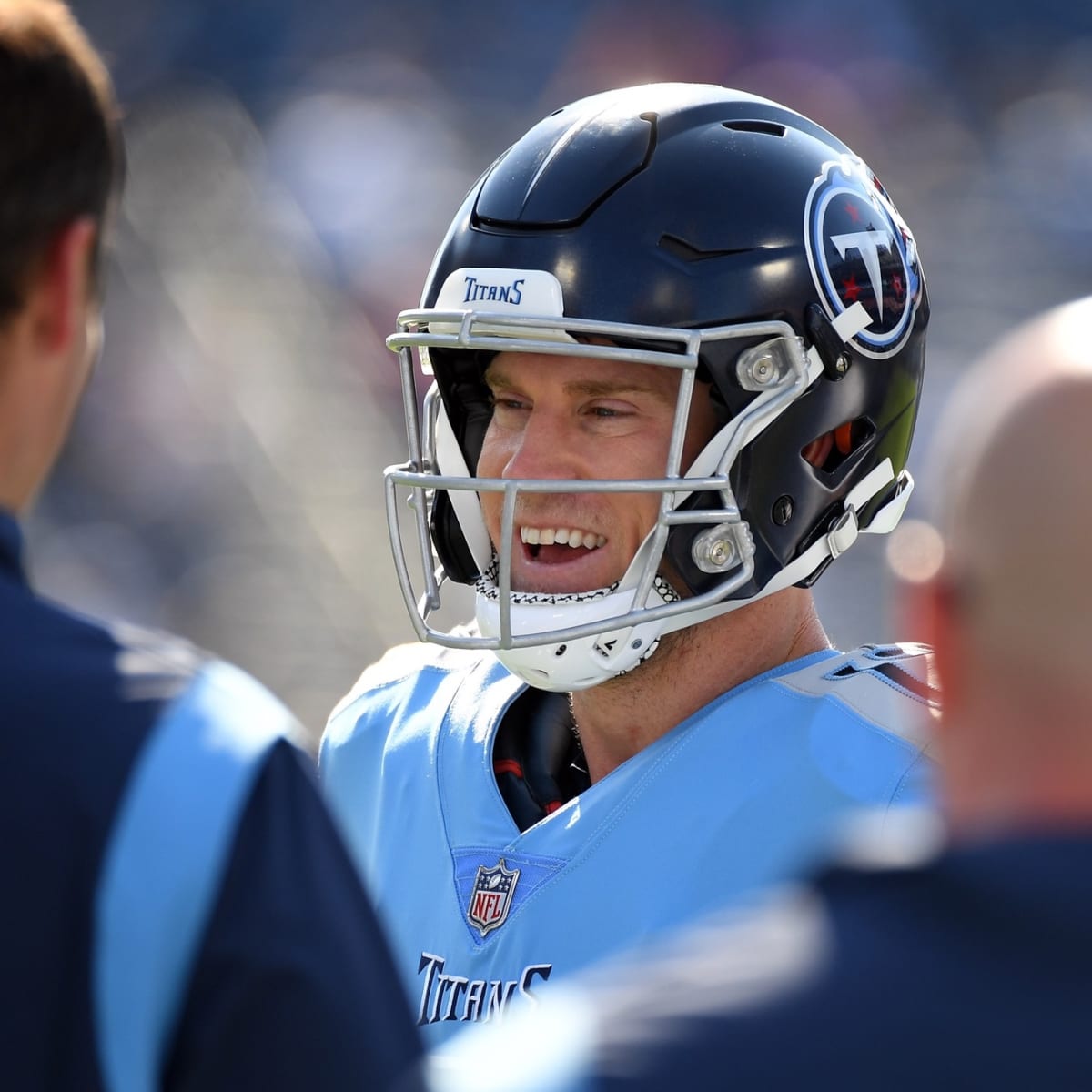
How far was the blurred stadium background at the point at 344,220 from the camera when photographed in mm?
5988

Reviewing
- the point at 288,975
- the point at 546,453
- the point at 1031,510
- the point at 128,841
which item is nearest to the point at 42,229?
the point at 128,841

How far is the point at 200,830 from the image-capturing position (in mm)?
1016

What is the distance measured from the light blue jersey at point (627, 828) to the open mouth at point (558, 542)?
0.24 metres

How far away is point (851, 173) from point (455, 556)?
757 millimetres

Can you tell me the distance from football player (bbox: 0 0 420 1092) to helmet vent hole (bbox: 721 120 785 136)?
1233 millimetres

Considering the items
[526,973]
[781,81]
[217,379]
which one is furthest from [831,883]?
[781,81]

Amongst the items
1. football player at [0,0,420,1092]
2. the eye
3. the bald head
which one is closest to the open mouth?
the eye

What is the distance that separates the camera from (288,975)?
1.01 meters

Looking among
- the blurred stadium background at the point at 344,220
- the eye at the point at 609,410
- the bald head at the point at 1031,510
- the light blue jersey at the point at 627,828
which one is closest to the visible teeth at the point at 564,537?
the eye at the point at 609,410

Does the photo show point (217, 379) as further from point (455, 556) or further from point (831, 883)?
point (831, 883)

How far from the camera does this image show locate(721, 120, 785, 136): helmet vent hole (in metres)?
2.19

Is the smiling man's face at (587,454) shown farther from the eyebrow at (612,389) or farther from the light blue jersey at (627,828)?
the light blue jersey at (627,828)

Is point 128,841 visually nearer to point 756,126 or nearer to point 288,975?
point 288,975

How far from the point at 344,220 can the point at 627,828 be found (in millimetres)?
5740
